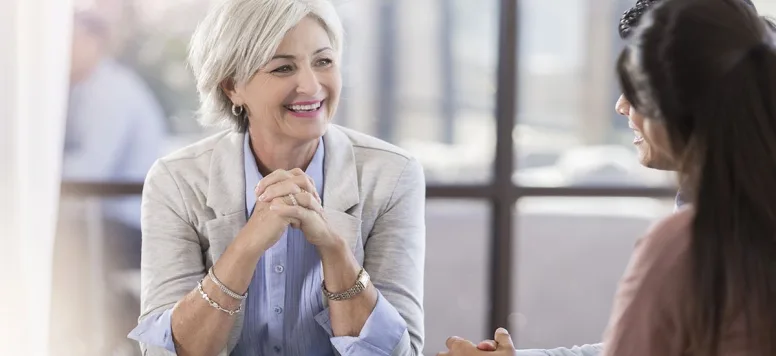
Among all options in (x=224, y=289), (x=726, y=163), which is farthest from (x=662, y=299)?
(x=224, y=289)

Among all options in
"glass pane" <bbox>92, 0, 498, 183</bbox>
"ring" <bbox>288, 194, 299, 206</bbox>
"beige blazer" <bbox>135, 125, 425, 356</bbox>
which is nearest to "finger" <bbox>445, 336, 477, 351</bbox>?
"beige blazer" <bbox>135, 125, 425, 356</bbox>

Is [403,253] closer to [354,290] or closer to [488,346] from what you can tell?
[354,290]

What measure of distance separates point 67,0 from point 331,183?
0.97 metres

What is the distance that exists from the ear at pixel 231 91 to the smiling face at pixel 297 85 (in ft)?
0.10

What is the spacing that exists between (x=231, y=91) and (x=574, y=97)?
1873mm

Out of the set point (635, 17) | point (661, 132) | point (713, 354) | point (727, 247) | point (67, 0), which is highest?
point (67, 0)

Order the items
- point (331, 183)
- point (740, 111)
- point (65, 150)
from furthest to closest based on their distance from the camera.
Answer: point (65, 150) → point (331, 183) → point (740, 111)

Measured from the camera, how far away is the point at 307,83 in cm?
166

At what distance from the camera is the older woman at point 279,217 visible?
5.10 ft

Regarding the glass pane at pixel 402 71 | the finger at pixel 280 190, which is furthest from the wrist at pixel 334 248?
the glass pane at pixel 402 71

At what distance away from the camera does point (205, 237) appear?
5.62 ft

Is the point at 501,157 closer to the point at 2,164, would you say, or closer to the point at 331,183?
the point at 331,183

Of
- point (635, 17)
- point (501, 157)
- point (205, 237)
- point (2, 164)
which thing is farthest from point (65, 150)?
point (635, 17)

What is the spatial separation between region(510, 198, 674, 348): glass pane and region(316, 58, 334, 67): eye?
160 centimetres
